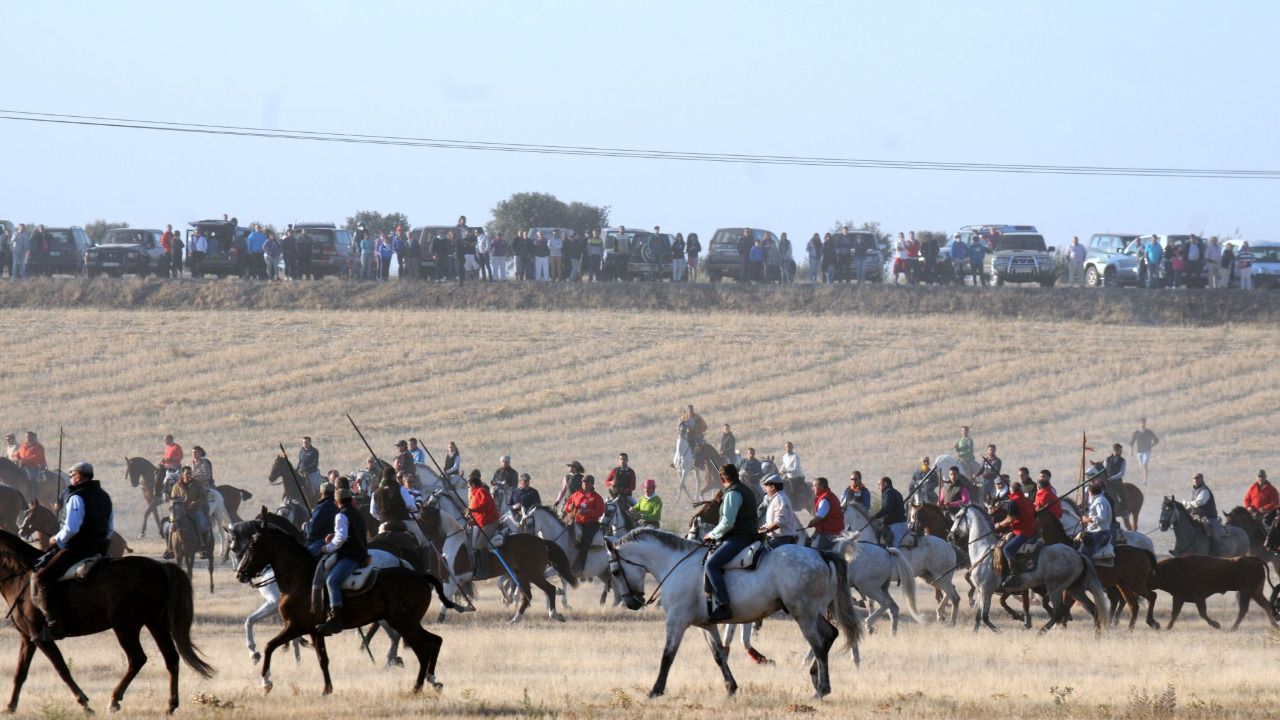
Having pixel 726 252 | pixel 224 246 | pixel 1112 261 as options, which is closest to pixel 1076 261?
pixel 1112 261

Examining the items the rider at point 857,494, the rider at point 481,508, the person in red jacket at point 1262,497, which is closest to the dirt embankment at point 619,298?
the person in red jacket at point 1262,497

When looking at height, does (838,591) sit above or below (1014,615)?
above

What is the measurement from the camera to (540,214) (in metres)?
103

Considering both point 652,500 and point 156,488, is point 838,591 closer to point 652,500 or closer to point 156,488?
point 652,500

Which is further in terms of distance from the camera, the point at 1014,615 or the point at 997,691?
the point at 1014,615

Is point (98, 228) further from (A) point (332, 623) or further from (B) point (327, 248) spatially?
(A) point (332, 623)

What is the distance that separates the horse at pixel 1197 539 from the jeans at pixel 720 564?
11500 mm

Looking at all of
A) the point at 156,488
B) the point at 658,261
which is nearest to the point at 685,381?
the point at 658,261

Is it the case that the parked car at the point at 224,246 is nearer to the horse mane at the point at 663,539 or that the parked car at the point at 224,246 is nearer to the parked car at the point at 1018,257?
the parked car at the point at 1018,257

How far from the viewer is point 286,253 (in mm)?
53219

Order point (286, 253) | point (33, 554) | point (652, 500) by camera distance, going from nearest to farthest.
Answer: point (33, 554), point (652, 500), point (286, 253)

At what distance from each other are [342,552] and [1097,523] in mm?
11054

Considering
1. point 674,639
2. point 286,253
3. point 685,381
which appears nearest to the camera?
point 674,639

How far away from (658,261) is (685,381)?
768 centimetres
